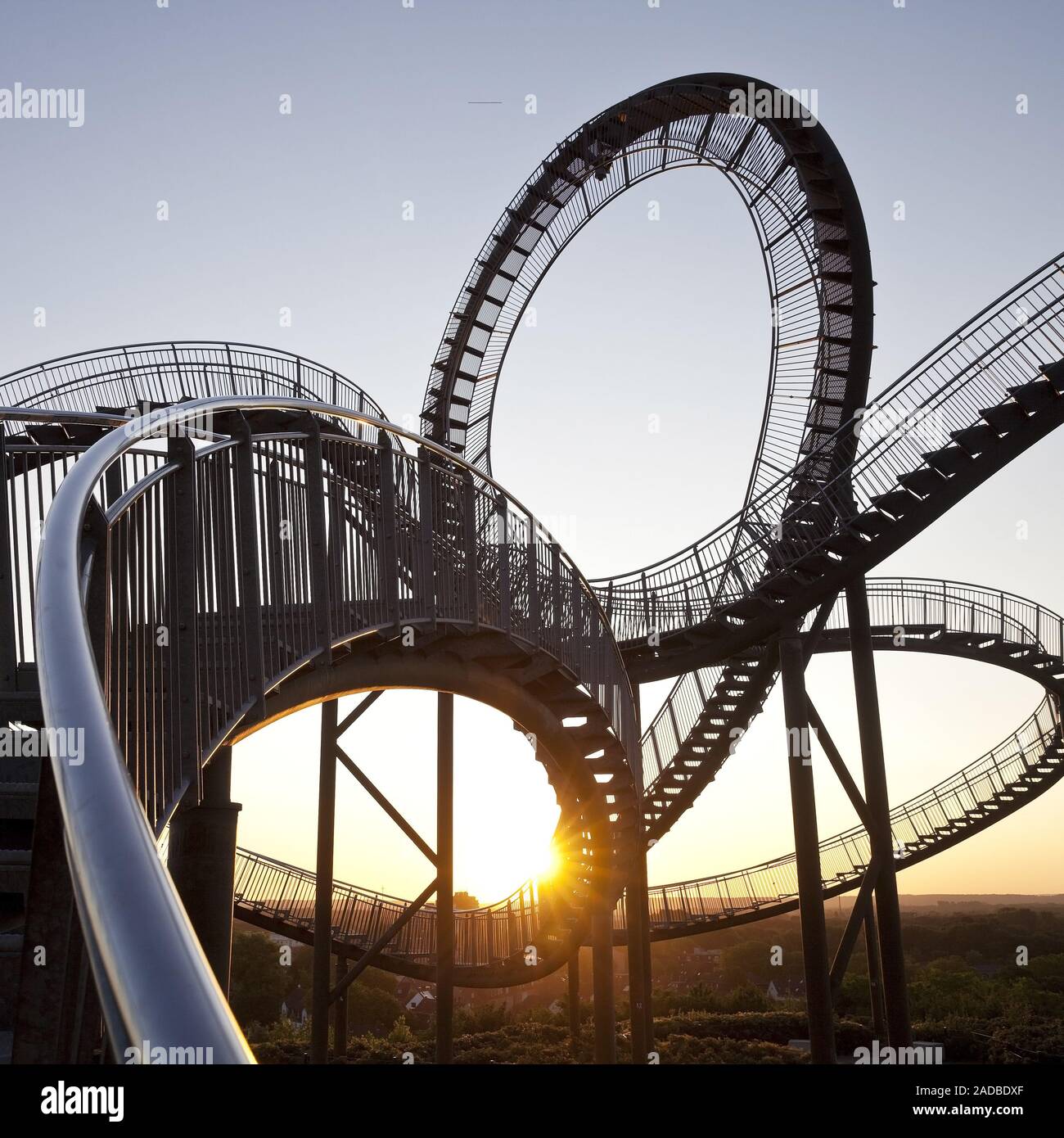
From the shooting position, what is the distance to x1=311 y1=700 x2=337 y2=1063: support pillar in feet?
42.9

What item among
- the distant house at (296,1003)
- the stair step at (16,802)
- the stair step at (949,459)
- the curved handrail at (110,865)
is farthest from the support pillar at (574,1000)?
the curved handrail at (110,865)

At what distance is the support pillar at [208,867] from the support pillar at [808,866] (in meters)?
8.29

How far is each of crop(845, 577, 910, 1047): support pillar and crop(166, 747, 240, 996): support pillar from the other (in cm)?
901

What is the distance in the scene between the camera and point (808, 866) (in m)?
13.2

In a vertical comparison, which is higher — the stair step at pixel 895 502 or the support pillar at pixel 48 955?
the stair step at pixel 895 502

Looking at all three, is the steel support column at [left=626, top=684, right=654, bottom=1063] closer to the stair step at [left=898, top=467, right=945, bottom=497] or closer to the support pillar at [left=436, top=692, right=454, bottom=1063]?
the support pillar at [left=436, top=692, right=454, bottom=1063]

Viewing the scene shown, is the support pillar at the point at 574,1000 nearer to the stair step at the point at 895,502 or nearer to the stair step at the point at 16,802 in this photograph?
the stair step at the point at 895,502

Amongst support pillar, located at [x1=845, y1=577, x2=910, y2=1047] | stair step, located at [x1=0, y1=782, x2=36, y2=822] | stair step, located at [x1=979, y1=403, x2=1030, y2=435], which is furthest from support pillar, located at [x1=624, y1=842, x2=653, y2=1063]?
stair step, located at [x1=0, y1=782, x2=36, y2=822]

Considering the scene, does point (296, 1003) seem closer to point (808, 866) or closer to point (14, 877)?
point (808, 866)

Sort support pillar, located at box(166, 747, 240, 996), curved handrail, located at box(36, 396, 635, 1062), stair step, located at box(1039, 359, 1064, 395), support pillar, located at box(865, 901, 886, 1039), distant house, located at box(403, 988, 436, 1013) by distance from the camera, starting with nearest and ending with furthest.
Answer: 1. curved handrail, located at box(36, 396, 635, 1062)
2. support pillar, located at box(166, 747, 240, 996)
3. stair step, located at box(1039, 359, 1064, 395)
4. support pillar, located at box(865, 901, 886, 1039)
5. distant house, located at box(403, 988, 436, 1013)

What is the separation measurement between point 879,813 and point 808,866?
1044mm

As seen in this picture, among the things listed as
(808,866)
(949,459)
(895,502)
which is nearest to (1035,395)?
(949,459)

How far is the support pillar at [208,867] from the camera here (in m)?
6.11

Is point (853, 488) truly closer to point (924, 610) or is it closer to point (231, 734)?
point (924, 610)
